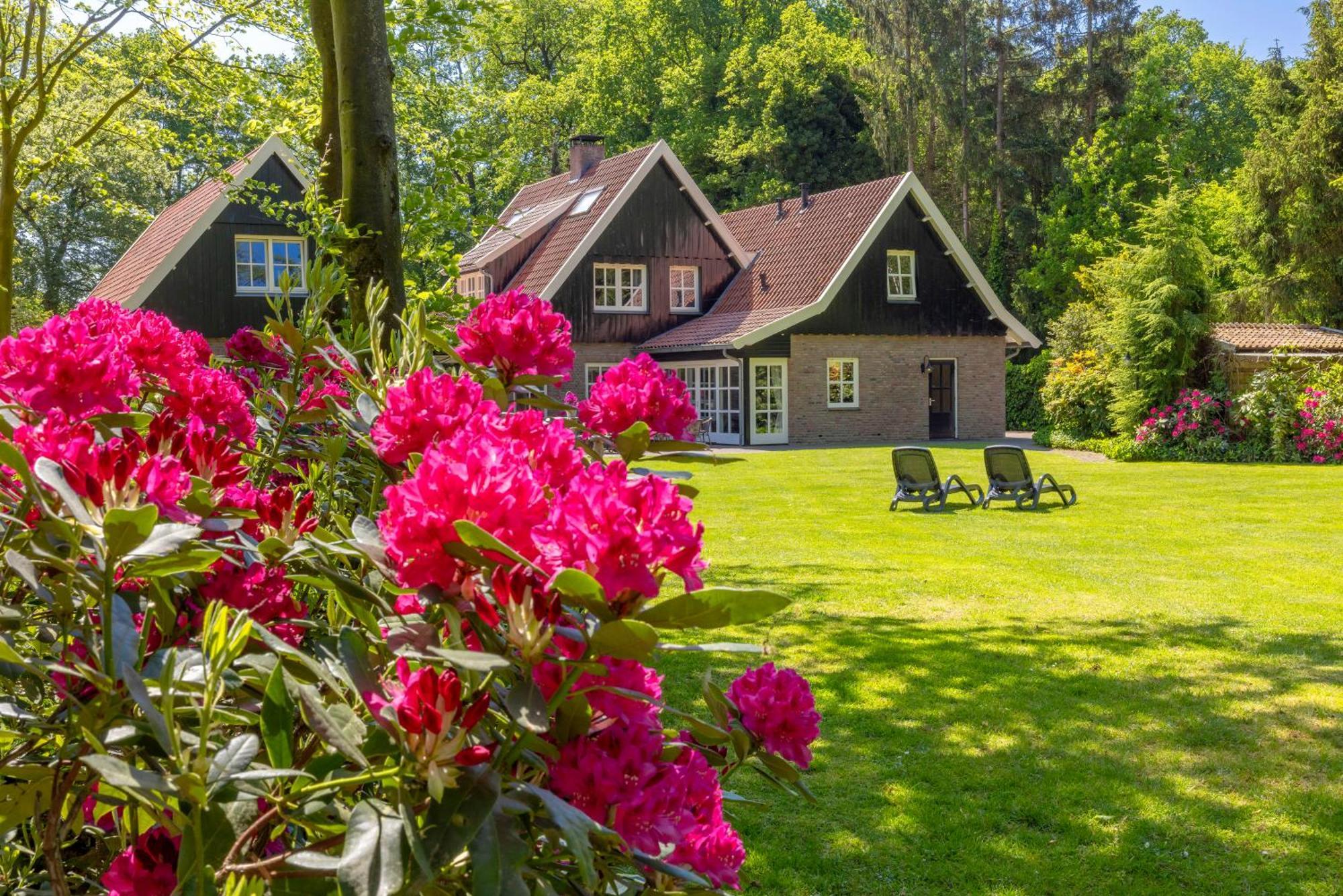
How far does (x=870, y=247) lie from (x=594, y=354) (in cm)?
706

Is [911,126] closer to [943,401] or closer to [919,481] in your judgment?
[943,401]

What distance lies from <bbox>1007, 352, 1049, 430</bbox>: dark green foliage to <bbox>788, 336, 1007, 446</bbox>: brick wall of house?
1.90m

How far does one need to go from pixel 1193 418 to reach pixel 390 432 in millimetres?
22868

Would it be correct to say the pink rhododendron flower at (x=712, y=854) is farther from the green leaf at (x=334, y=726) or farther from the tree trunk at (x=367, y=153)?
the tree trunk at (x=367, y=153)

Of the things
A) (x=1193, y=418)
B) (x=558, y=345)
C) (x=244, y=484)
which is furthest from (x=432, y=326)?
(x=1193, y=418)

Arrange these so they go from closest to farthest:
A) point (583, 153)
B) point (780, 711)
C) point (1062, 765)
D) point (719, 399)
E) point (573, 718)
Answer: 1. point (573, 718)
2. point (780, 711)
3. point (1062, 765)
4. point (719, 399)
5. point (583, 153)

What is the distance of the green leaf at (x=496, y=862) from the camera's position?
1.17 metres

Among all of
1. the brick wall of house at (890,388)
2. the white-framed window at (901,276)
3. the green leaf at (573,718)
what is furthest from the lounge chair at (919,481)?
the white-framed window at (901,276)

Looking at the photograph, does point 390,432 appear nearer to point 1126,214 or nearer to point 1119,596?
point 1119,596

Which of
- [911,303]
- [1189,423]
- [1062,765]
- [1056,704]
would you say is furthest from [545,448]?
[911,303]

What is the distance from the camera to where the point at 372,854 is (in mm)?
1132

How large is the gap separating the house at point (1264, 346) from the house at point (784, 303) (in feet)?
17.4

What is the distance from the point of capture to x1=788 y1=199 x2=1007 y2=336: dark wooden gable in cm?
2959

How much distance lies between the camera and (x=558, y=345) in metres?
2.50
